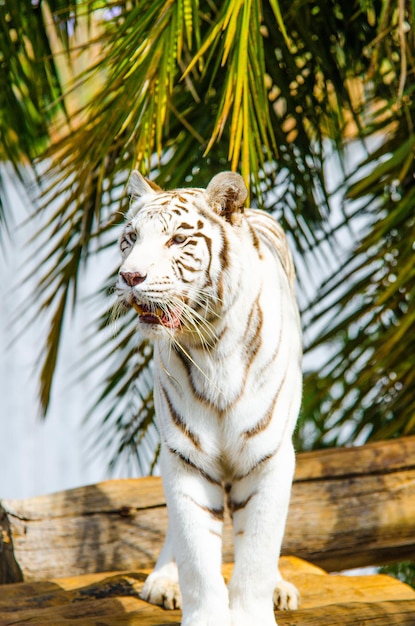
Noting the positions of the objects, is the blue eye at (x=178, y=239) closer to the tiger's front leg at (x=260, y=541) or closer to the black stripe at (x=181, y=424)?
the black stripe at (x=181, y=424)

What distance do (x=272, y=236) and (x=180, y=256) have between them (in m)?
0.65

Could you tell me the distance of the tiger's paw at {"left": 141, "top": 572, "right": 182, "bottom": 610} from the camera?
265 centimetres

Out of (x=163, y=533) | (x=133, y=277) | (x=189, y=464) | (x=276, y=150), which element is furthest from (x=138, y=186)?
(x=163, y=533)

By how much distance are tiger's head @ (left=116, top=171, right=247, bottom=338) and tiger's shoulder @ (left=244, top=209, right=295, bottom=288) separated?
0.34 meters

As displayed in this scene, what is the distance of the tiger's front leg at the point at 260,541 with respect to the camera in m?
2.24

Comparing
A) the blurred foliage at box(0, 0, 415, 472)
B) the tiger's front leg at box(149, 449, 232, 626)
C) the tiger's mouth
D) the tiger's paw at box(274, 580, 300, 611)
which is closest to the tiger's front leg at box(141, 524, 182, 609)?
the tiger's paw at box(274, 580, 300, 611)

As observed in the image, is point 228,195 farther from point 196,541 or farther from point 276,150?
point 276,150

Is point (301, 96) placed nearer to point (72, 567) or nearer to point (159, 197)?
point (159, 197)

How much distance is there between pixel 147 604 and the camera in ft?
8.84

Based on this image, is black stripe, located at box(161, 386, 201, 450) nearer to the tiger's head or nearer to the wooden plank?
the tiger's head

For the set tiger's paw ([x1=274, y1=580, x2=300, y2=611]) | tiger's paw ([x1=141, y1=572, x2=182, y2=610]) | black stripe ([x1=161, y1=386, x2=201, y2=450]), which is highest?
black stripe ([x1=161, y1=386, x2=201, y2=450])

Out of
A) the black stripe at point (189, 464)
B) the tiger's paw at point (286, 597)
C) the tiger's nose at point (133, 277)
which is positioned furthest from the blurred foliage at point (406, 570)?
the tiger's nose at point (133, 277)

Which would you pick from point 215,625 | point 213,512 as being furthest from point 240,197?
point 215,625

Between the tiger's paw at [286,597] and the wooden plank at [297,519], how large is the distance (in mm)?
529
